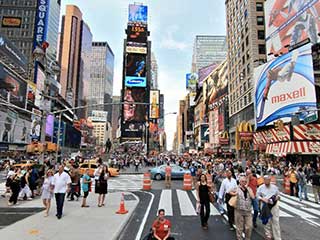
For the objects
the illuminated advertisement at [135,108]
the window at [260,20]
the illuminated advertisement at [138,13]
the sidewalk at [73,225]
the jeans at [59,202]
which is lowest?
the sidewalk at [73,225]

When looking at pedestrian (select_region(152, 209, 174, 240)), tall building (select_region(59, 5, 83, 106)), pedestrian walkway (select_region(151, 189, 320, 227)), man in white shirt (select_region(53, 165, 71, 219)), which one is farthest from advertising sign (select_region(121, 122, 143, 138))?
pedestrian (select_region(152, 209, 174, 240))

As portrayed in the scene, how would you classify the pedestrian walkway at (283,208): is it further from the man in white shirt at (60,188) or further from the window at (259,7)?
the window at (259,7)

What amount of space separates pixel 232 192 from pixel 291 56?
34.2m

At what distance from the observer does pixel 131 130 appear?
110m

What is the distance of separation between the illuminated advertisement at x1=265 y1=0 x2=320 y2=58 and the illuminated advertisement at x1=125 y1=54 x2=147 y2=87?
71234mm

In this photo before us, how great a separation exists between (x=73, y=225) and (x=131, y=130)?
336 feet

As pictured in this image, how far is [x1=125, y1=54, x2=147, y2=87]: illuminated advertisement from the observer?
365 ft

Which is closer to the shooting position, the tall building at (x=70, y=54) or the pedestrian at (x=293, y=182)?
the pedestrian at (x=293, y=182)

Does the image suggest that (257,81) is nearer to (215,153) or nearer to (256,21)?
(256,21)

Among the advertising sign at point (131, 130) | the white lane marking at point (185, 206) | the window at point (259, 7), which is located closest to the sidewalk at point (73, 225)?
the white lane marking at point (185, 206)

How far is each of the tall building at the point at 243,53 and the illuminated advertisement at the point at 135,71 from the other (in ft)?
170

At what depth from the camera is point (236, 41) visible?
60.1 meters

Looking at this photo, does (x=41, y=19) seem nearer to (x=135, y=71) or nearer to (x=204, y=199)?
(x=135, y=71)

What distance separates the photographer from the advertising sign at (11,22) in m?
77.6
